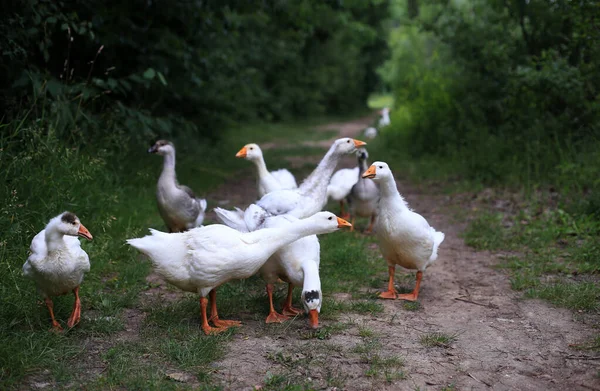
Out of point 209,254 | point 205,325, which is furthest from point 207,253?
point 205,325

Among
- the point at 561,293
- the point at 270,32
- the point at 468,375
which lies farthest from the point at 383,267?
the point at 270,32

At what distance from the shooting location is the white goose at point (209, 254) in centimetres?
429

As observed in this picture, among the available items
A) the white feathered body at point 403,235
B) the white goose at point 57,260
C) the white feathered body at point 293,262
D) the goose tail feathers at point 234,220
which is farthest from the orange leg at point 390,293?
the white goose at point 57,260

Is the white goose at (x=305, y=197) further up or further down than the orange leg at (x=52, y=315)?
further up

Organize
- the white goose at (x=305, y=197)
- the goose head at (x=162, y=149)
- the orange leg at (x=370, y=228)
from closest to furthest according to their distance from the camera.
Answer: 1. the white goose at (x=305, y=197)
2. the goose head at (x=162, y=149)
3. the orange leg at (x=370, y=228)

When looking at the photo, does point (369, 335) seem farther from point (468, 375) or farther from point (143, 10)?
point (143, 10)

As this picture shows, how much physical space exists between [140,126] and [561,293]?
5.58m

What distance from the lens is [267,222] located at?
501 cm

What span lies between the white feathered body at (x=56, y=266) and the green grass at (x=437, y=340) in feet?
8.32

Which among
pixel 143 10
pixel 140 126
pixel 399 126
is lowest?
pixel 399 126

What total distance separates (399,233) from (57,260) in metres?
2.79

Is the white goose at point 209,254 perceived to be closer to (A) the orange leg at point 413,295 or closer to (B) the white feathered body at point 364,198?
(A) the orange leg at point 413,295

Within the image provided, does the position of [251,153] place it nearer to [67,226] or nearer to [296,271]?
Result: [296,271]

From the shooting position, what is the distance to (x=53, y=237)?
4184 millimetres
